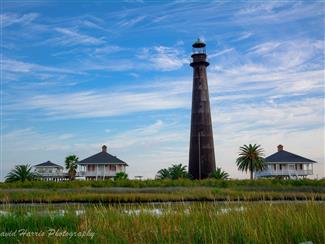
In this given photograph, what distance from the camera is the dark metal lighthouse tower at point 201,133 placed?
46719 mm

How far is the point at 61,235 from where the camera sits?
800 centimetres

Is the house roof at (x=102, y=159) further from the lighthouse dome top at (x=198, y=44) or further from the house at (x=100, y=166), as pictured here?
the lighthouse dome top at (x=198, y=44)

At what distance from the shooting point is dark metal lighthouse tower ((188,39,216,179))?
4672 centimetres

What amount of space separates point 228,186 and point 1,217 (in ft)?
93.3

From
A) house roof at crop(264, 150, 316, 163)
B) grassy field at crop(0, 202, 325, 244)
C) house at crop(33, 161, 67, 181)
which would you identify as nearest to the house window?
house at crop(33, 161, 67, 181)

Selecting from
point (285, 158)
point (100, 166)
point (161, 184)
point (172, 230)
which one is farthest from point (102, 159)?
point (172, 230)

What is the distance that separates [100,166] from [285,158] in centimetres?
2922

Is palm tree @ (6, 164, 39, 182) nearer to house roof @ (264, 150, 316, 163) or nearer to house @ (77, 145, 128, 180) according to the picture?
house @ (77, 145, 128, 180)

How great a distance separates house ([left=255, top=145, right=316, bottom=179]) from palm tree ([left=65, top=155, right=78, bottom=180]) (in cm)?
2989

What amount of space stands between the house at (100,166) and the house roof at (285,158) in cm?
2358

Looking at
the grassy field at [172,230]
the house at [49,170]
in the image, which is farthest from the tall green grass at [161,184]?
the house at [49,170]

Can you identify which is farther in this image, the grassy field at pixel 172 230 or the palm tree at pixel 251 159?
the palm tree at pixel 251 159

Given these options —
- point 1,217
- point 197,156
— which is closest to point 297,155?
point 197,156

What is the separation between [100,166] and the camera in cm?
6228
